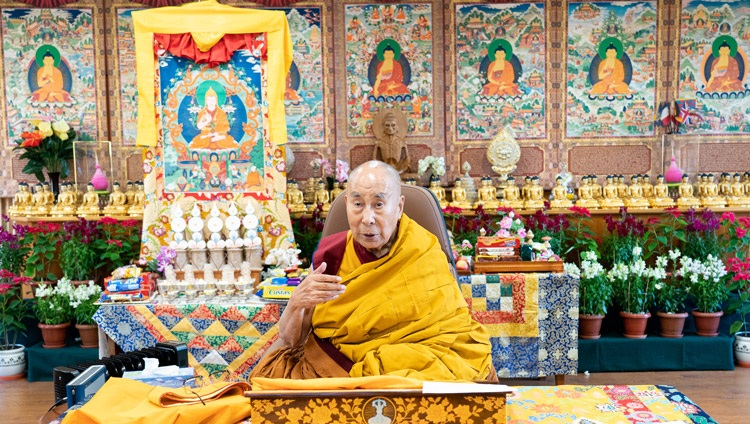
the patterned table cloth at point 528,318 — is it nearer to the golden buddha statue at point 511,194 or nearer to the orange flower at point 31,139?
the golden buddha statue at point 511,194

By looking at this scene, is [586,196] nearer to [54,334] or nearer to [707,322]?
[707,322]

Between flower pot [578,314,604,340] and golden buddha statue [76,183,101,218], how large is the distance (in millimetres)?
4040

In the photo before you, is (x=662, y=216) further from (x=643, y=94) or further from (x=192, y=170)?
(x=192, y=170)

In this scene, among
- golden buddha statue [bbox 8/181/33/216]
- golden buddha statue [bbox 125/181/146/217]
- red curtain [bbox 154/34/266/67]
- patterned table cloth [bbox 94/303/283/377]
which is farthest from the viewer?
golden buddha statue [bbox 8/181/33/216]

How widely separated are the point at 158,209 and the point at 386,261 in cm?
242

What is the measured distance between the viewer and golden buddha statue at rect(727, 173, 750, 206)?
234 inches

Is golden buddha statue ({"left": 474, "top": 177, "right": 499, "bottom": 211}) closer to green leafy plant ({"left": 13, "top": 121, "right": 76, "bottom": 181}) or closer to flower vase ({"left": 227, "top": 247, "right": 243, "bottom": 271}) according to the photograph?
flower vase ({"left": 227, "top": 247, "right": 243, "bottom": 271})

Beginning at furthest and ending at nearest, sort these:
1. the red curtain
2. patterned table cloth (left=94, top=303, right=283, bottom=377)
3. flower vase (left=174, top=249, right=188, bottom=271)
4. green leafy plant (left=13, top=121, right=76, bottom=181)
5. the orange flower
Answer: green leafy plant (left=13, top=121, right=76, bottom=181), the orange flower, the red curtain, flower vase (left=174, top=249, right=188, bottom=271), patterned table cloth (left=94, top=303, right=283, bottom=377)

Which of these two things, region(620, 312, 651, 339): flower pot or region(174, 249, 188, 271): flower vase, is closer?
region(174, 249, 188, 271): flower vase

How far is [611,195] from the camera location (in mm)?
6164

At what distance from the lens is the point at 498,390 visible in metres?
1.58

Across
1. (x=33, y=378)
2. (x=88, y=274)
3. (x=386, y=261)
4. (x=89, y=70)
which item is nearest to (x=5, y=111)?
(x=89, y=70)

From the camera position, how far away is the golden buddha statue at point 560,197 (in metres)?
6.06

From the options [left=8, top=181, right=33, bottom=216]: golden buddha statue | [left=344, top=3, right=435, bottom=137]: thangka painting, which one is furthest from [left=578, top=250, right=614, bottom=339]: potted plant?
[left=8, top=181, right=33, bottom=216]: golden buddha statue
